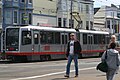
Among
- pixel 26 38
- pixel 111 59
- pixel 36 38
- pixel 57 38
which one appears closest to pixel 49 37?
pixel 57 38

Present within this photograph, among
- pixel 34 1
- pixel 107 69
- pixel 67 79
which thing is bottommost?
pixel 67 79

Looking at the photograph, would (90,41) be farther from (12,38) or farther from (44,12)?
(44,12)

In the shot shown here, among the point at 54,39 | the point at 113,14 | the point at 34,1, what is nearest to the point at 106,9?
the point at 113,14

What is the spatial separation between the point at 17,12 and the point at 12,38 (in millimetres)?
25004

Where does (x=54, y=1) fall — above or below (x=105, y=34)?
above

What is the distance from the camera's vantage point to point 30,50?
31.6m

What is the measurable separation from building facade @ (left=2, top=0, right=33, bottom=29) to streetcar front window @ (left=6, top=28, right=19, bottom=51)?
2282 centimetres

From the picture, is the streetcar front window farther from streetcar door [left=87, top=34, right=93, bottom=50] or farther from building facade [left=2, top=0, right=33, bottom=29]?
building facade [left=2, top=0, right=33, bottom=29]

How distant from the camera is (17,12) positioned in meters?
56.7

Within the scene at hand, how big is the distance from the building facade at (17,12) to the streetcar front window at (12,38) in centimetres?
2282

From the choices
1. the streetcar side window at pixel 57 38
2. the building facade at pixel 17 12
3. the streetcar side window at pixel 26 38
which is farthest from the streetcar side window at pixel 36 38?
the building facade at pixel 17 12

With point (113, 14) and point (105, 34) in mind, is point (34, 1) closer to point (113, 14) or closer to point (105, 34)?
point (105, 34)

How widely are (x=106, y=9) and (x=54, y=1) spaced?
88.0 ft

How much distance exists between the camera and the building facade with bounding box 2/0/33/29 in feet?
183
